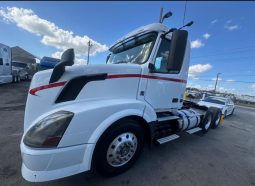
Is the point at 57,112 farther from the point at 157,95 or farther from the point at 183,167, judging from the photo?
the point at 183,167

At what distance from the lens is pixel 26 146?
192cm

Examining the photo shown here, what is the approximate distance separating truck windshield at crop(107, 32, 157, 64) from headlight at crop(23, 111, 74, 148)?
1.69m

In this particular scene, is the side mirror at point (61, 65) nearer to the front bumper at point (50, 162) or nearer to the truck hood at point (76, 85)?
the truck hood at point (76, 85)

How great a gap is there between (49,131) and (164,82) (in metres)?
2.28

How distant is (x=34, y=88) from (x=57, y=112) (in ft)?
1.68

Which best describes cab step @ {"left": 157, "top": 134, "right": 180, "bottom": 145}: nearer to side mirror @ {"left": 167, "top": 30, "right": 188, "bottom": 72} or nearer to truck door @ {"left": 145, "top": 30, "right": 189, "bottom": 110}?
truck door @ {"left": 145, "top": 30, "right": 189, "bottom": 110}

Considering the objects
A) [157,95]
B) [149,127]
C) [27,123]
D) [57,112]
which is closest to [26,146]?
[27,123]

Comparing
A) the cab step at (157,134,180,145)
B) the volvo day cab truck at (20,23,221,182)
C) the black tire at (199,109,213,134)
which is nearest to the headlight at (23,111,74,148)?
the volvo day cab truck at (20,23,221,182)

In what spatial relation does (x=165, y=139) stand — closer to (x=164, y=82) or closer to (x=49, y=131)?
(x=164, y=82)

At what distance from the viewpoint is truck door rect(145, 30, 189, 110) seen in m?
2.92

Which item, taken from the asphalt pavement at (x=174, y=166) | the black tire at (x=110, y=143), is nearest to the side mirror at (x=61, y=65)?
the black tire at (x=110, y=143)

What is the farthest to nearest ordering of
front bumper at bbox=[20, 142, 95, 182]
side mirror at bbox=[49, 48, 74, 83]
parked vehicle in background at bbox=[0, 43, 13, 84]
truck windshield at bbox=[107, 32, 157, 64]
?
1. parked vehicle in background at bbox=[0, 43, 13, 84]
2. truck windshield at bbox=[107, 32, 157, 64]
3. side mirror at bbox=[49, 48, 74, 83]
4. front bumper at bbox=[20, 142, 95, 182]

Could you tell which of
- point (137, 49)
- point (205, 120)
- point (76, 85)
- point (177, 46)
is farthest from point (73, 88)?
point (205, 120)

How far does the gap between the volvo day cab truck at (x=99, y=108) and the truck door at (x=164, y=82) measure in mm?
19
